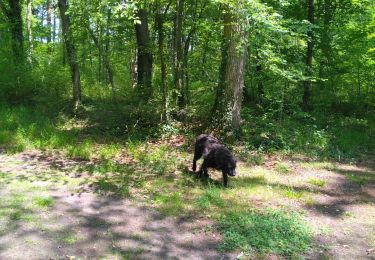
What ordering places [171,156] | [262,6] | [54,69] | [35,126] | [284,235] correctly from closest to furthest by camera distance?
1. [284,235]
2. [262,6]
3. [171,156]
4. [35,126]
5. [54,69]

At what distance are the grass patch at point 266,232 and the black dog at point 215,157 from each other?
3.82 ft

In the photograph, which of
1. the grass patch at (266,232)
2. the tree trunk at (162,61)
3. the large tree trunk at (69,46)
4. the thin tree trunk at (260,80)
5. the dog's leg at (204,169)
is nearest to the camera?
the grass patch at (266,232)

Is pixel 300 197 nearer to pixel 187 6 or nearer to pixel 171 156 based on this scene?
pixel 171 156

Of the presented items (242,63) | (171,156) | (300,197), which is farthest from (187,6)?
(300,197)

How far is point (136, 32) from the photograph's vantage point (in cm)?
1387

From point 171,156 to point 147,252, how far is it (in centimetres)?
426

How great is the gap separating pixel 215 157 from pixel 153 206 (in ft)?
5.38

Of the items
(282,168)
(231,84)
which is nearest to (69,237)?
(282,168)

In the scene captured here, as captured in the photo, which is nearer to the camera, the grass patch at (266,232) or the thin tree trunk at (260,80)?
the grass patch at (266,232)

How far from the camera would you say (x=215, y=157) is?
24.4 feet

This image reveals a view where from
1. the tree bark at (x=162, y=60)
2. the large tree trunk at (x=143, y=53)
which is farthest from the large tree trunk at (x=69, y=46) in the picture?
the tree bark at (x=162, y=60)

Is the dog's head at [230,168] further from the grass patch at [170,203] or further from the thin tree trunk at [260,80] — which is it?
the thin tree trunk at [260,80]

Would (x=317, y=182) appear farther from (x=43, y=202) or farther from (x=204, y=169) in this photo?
(x=43, y=202)

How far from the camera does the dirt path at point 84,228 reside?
5027 millimetres
